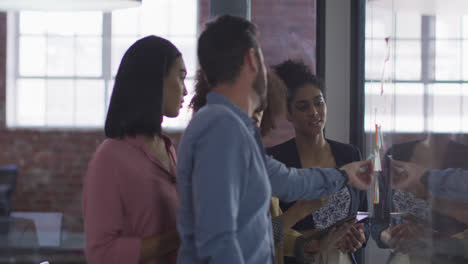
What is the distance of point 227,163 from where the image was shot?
831 mm

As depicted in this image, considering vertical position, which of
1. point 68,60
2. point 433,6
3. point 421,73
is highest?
point 68,60

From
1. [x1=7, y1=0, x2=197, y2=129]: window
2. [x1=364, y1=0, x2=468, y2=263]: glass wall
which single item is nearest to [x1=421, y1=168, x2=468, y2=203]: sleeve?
[x1=364, y1=0, x2=468, y2=263]: glass wall

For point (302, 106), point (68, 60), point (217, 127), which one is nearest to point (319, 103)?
point (302, 106)

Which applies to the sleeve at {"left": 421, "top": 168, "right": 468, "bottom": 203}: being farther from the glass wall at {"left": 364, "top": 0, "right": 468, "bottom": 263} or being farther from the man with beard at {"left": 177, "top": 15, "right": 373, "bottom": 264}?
the man with beard at {"left": 177, "top": 15, "right": 373, "bottom": 264}

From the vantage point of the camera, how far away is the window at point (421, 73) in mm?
921

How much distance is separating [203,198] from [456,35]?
58 cm

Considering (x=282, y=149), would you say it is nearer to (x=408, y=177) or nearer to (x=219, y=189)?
(x=408, y=177)

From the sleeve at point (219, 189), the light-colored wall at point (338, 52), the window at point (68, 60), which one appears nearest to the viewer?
the sleeve at point (219, 189)

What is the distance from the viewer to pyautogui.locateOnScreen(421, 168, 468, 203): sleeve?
0.90 metres

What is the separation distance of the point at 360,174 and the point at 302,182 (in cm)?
16

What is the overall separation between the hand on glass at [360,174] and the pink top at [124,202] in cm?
43

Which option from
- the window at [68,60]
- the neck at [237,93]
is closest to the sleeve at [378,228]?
the neck at [237,93]

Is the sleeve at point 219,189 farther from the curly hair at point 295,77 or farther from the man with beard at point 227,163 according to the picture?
the curly hair at point 295,77

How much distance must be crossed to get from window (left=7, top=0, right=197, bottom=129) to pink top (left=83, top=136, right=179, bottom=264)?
3.42m
